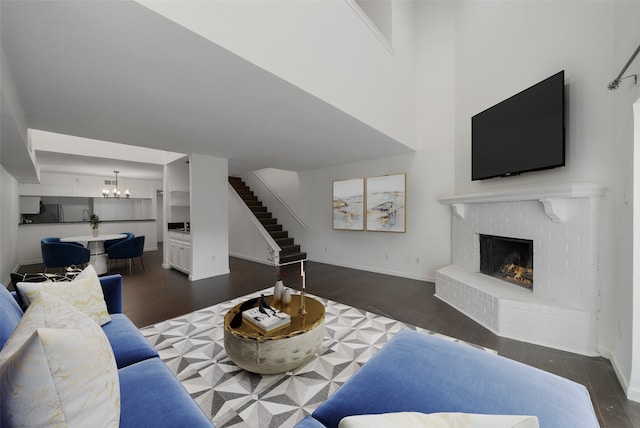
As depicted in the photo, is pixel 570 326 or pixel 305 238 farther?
pixel 305 238

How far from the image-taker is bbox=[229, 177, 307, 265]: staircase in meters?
6.61

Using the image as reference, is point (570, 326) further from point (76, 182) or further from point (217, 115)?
point (76, 182)

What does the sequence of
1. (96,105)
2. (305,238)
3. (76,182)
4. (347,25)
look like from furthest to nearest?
(76,182)
(305,238)
(347,25)
(96,105)

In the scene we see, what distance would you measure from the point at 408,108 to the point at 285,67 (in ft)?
9.73

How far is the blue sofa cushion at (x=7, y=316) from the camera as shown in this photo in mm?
1236

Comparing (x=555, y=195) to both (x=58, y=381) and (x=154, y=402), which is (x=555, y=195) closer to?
(x=154, y=402)

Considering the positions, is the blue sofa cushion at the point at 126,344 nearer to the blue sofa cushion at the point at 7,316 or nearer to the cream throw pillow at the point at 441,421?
the blue sofa cushion at the point at 7,316

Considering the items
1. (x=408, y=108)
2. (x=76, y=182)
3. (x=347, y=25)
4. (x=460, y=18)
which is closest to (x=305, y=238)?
(x=408, y=108)

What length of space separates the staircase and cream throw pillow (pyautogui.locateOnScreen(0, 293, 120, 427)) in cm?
534

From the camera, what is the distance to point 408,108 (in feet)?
14.8

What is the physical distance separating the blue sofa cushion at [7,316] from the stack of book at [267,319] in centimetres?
134

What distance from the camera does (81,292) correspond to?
1.92m

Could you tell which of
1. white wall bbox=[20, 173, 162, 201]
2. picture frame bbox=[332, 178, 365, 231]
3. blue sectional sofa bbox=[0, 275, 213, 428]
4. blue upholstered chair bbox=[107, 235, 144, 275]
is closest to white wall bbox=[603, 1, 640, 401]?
blue sectional sofa bbox=[0, 275, 213, 428]

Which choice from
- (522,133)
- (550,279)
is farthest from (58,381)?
(522,133)
